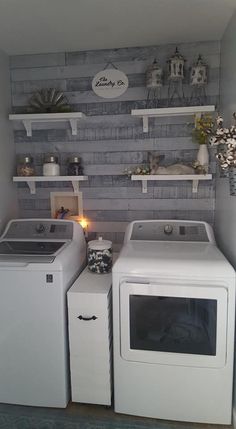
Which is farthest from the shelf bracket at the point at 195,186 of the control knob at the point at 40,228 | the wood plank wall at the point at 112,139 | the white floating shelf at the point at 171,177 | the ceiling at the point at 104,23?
the control knob at the point at 40,228

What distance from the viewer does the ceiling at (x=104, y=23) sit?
5.75 ft

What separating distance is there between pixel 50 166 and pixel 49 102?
491mm

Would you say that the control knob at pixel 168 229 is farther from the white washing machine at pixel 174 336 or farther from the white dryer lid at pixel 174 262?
the white washing machine at pixel 174 336

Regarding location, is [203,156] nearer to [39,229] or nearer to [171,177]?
[171,177]

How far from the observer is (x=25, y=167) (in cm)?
248

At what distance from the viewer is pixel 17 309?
1.85 m

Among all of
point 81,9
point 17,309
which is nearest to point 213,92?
point 81,9

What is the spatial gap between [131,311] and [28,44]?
2019mm

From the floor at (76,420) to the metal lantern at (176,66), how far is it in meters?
2.26

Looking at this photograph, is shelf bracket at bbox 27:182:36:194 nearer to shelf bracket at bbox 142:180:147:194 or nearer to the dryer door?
shelf bracket at bbox 142:180:147:194

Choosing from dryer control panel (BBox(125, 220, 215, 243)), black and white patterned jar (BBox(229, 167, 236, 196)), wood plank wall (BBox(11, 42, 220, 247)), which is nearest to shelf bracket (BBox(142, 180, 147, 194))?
wood plank wall (BBox(11, 42, 220, 247))

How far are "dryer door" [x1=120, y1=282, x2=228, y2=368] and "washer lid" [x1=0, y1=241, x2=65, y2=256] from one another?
601mm

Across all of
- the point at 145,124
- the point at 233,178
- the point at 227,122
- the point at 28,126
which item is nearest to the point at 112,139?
the point at 145,124

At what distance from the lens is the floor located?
1.82 meters
